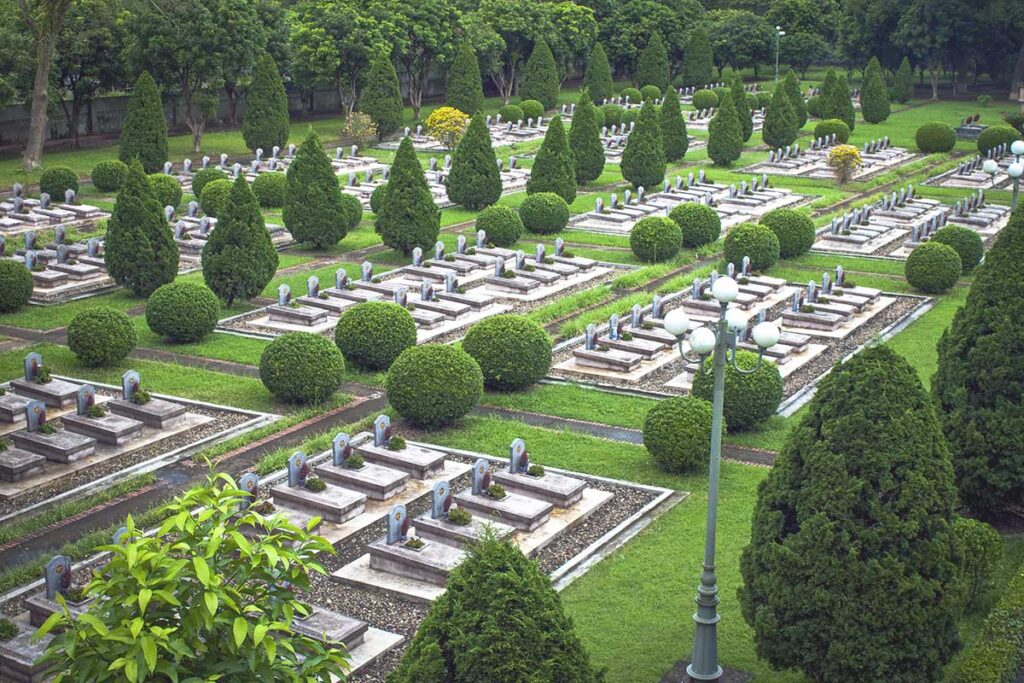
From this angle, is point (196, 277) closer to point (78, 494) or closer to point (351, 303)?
point (351, 303)

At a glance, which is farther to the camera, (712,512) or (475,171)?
(475,171)

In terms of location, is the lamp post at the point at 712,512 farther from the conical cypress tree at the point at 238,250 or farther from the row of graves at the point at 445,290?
the conical cypress tree at the point at 238,250

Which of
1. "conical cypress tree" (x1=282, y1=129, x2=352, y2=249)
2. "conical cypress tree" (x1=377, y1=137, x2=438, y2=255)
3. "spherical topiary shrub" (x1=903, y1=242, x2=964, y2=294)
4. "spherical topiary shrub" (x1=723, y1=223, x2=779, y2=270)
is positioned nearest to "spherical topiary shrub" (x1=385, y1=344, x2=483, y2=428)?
"conical cypress tree" (x1=377, y1=137, x2=438, y2=255)

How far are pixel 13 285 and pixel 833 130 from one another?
36851 mm

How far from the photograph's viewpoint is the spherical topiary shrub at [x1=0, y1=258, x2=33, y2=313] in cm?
2723

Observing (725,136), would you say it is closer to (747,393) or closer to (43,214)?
(43,214)

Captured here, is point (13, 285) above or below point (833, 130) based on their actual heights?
below

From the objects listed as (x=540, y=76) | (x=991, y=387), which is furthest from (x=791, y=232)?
(x=540, y=76)

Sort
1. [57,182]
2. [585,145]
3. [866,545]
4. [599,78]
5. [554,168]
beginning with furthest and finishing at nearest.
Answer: [599,78] < [585,145] < [57,182] < [554,168] < [866,545]

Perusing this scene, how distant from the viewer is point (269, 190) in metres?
38.3

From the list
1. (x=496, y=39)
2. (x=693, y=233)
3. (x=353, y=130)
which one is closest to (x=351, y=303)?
(x=693, y=233)

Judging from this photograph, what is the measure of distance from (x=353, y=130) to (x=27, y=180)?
1262cm

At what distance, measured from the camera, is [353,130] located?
51.1 metres

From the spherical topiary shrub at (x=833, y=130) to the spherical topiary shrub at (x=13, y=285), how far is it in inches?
1411
